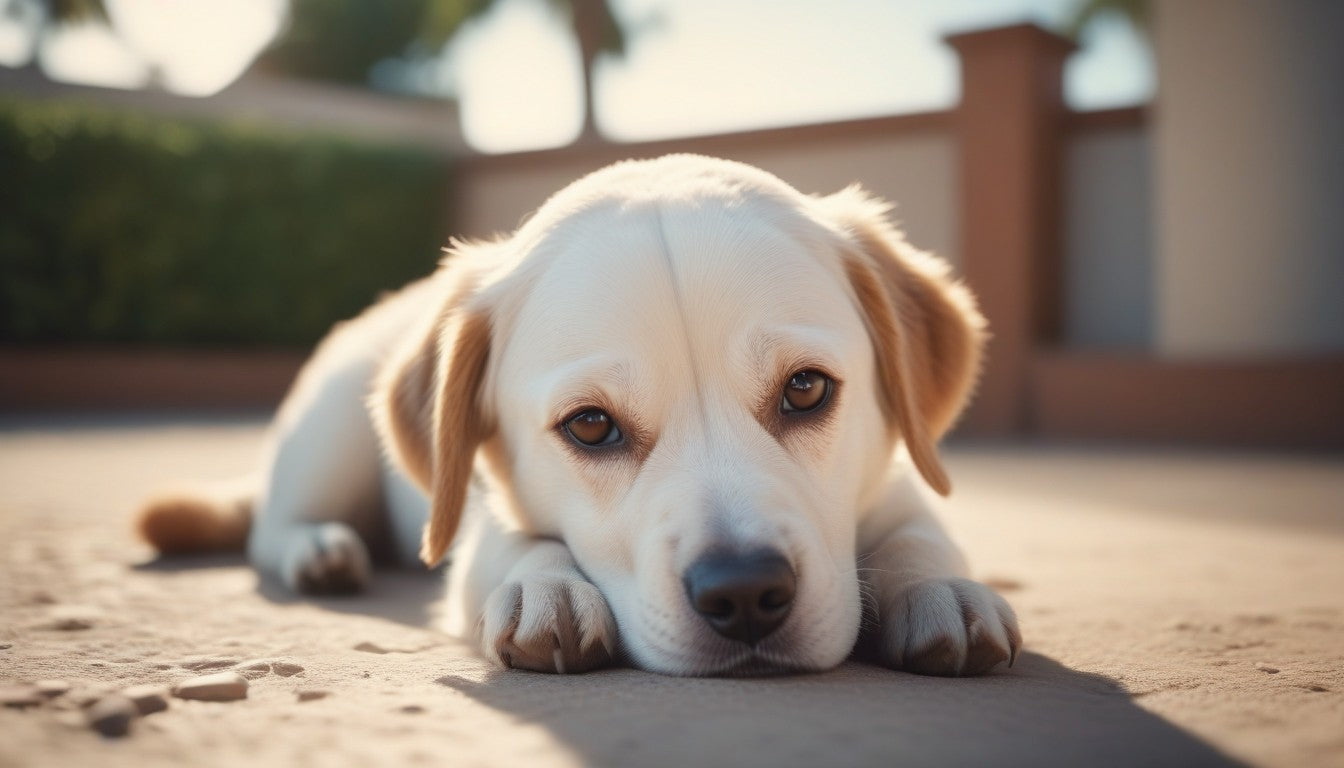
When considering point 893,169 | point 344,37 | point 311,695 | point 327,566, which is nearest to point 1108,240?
point 893,169

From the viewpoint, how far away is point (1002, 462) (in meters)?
8.16

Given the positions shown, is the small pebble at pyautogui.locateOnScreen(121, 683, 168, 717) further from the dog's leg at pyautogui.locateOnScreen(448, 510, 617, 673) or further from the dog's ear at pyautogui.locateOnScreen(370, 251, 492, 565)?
the dog's ear at pyautogui.locateOnScreen(370, 251, 492, 565)

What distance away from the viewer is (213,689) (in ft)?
6.77

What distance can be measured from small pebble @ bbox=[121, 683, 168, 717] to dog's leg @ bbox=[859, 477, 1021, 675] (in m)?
1.43

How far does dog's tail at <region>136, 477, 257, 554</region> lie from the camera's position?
4270 millimetres

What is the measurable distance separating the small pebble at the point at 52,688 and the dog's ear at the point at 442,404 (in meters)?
0.93

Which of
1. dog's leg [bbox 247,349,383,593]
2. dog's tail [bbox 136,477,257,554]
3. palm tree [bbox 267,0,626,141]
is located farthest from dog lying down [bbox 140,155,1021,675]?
palm tree [bbox 267,0,626,141]

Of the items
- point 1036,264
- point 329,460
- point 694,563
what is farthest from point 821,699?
point 1036,264

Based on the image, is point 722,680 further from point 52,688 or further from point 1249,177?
point 1249,177

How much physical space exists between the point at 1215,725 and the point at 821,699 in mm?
669

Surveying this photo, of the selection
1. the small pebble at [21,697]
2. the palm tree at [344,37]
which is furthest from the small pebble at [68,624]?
the palm tree at [344,37]

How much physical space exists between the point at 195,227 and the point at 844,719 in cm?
1400

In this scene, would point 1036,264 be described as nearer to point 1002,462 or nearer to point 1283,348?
point 1283,348

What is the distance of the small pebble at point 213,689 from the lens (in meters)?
2.06
